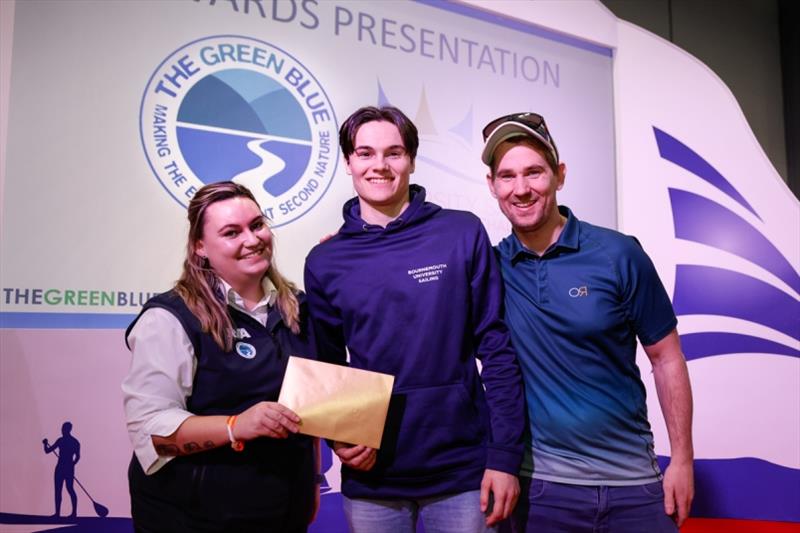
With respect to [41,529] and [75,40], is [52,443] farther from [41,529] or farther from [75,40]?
[75,40]

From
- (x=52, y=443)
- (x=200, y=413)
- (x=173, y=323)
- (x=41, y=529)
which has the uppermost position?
(x=173, y=323)

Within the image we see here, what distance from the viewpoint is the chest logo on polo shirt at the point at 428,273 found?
156 centimetres

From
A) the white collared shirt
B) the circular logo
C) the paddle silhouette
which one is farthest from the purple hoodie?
the paddle silhouette

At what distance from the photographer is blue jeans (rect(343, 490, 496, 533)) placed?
4.90 feet

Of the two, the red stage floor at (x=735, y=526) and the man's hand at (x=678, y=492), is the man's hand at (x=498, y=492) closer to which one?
the man's hand at (x=678, y=492)

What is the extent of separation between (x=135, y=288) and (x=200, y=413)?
3.43 ft

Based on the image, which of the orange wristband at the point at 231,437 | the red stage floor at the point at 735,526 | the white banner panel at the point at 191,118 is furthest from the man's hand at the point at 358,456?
the red stage floor at the point at 735,526

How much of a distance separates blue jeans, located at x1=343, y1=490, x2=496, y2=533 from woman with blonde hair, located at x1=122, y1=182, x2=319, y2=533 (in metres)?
0.25

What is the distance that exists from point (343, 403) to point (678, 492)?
0.91m

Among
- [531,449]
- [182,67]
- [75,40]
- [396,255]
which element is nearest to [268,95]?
[182,67]

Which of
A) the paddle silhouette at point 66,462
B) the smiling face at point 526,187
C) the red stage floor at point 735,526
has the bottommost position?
the red stage floor at point 735,526

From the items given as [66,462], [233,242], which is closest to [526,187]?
[233,242]

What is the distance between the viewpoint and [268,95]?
2686 millimetres

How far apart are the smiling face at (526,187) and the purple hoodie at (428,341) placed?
128 mm
